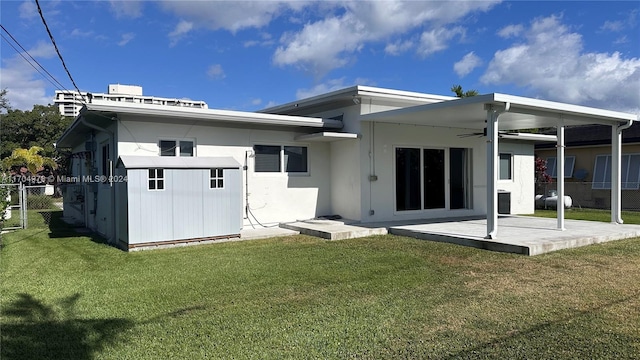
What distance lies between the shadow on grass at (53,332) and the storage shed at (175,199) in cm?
328

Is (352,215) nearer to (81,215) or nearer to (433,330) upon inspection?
(433,330)

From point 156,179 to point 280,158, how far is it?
348 cm

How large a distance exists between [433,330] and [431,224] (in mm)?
6514

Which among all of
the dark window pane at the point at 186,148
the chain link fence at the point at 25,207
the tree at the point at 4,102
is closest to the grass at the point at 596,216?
the dark window pane at the point at 186,148

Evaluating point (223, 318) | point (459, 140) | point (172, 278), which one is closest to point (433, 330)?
point (223, 318)

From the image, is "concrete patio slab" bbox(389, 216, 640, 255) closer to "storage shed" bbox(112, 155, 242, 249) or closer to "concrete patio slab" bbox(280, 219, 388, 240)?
"concrete patio slab" bbox(280, 219, 388, 240)

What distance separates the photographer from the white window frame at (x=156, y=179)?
26.1ft

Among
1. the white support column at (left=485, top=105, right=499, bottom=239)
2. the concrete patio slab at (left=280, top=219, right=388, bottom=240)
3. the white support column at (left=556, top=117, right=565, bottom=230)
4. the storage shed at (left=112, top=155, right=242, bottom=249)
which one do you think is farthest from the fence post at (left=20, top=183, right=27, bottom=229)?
the white support column at (left=556, top=117, right=565, bottom=230)

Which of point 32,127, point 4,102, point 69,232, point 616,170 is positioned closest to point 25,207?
point 69,232

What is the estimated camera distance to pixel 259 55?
16.3 meters

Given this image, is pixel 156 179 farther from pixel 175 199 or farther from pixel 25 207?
pixel 25 207

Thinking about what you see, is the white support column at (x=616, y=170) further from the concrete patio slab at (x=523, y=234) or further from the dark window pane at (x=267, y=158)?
the dark window pane at (x=267, y=158)

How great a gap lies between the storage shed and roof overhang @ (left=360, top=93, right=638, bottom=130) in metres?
3.82

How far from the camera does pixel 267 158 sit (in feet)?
34.8
